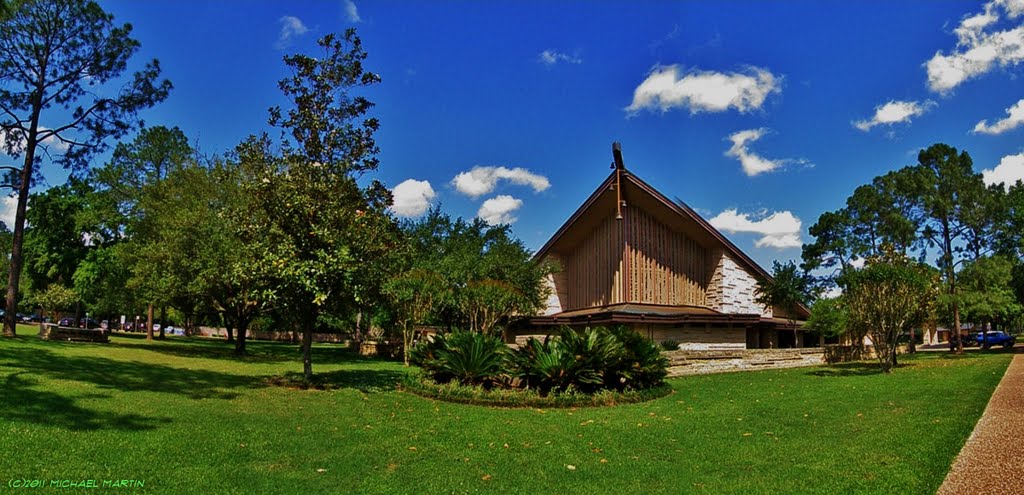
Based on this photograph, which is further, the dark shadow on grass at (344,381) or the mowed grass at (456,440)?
the dark shadow on grass at (344,381)

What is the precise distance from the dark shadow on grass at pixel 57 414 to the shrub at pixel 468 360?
6.04 m

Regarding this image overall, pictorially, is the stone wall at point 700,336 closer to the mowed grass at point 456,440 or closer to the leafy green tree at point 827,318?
the leafy green tree at point 827,318

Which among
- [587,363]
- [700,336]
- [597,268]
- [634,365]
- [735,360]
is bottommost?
[735,360]

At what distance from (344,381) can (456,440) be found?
8.21 metres

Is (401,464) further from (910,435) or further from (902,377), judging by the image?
(902,377)

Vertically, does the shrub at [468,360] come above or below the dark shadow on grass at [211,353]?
above

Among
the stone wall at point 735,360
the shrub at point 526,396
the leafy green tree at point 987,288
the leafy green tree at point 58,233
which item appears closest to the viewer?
the shrub at point 526,396

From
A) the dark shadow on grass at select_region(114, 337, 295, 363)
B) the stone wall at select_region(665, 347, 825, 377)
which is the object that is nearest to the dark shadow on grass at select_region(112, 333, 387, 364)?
the dark shadow on grass at select_region(114, 337, 295, 363)

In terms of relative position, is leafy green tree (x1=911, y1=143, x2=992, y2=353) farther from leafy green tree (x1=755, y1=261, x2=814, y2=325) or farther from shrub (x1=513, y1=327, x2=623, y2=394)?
shrub (x1=513, y1=327, x2=623, y2=394)

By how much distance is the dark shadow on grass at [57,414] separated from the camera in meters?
6.96

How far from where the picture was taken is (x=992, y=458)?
5.76 metres

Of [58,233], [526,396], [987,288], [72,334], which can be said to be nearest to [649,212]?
[987,288]

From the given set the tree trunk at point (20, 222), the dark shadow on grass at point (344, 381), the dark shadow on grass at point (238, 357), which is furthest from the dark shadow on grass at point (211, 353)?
the dark shadow on grass at point (344, 381)

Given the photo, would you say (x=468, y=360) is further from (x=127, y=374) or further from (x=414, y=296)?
(x=414, y=296)
